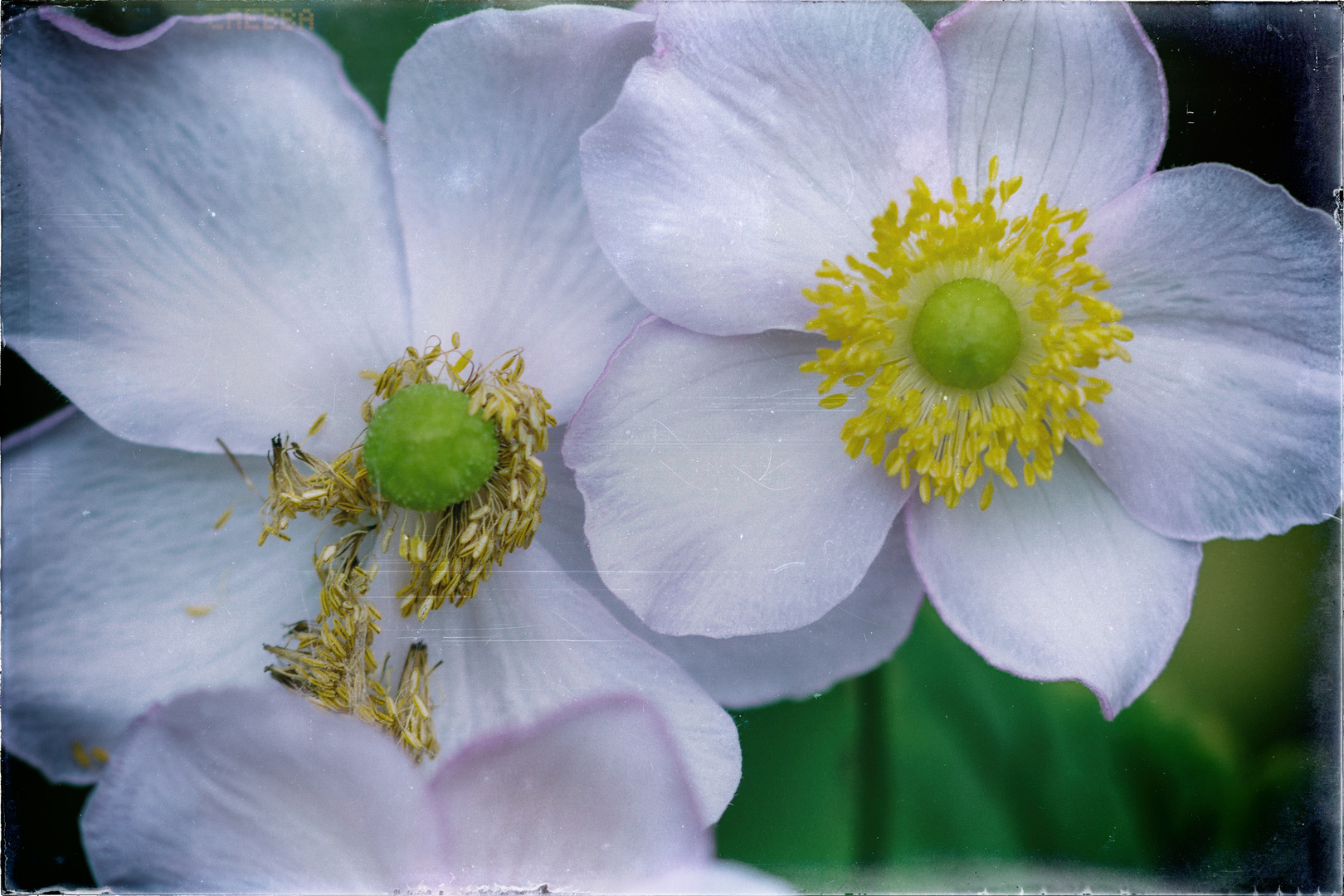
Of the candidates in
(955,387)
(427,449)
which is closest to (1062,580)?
(955,387)

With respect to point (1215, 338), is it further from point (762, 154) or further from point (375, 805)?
point (375, 805)

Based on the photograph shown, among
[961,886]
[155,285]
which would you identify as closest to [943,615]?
[961,886]

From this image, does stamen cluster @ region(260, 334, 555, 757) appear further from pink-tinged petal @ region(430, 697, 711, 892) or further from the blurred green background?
the blurred green background

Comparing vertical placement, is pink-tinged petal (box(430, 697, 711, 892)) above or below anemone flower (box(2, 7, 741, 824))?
below

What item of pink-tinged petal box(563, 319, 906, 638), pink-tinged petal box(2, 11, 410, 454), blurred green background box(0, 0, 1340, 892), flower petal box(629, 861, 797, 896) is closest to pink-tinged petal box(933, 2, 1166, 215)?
pink-tinged petal box(563, 319, 906, 638)

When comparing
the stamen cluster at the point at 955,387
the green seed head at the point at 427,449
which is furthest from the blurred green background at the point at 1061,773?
the green seed head at the point at 427,449
